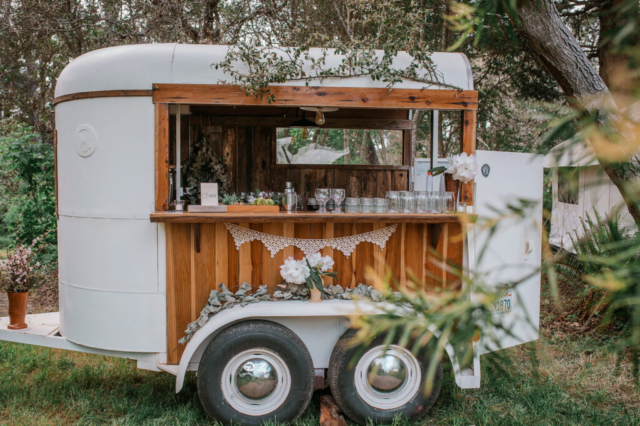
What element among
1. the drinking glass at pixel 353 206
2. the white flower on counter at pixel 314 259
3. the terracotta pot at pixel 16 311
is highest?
the drinking glass at pixel 353 206

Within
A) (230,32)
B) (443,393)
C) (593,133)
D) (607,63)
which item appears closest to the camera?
(593,133)

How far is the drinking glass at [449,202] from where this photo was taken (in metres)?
3.36

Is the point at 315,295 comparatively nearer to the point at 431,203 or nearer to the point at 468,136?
the point at 431,203

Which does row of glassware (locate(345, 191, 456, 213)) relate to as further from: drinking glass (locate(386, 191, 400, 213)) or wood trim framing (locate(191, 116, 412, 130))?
wood trim framing (locate(191, 116, 412, 130))

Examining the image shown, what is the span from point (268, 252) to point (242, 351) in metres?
0.67

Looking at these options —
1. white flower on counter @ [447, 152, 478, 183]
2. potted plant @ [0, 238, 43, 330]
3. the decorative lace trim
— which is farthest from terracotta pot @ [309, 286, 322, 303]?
potted plant @ [0, 238, 43, 330]

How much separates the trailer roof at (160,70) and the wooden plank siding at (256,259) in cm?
92

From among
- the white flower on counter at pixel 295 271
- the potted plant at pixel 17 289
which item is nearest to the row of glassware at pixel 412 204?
the white flower on counter at pixel 295 271

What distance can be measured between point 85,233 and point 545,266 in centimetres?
314

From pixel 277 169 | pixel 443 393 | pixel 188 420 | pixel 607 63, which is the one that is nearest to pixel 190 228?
pixel 188 420

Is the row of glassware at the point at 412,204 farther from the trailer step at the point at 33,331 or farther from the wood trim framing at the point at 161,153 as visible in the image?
the trailer step at the point at 33,331

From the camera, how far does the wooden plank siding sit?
3225mm

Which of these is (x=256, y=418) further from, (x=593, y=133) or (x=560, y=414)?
(x=593, y=133)

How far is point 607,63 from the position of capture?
409 cm
